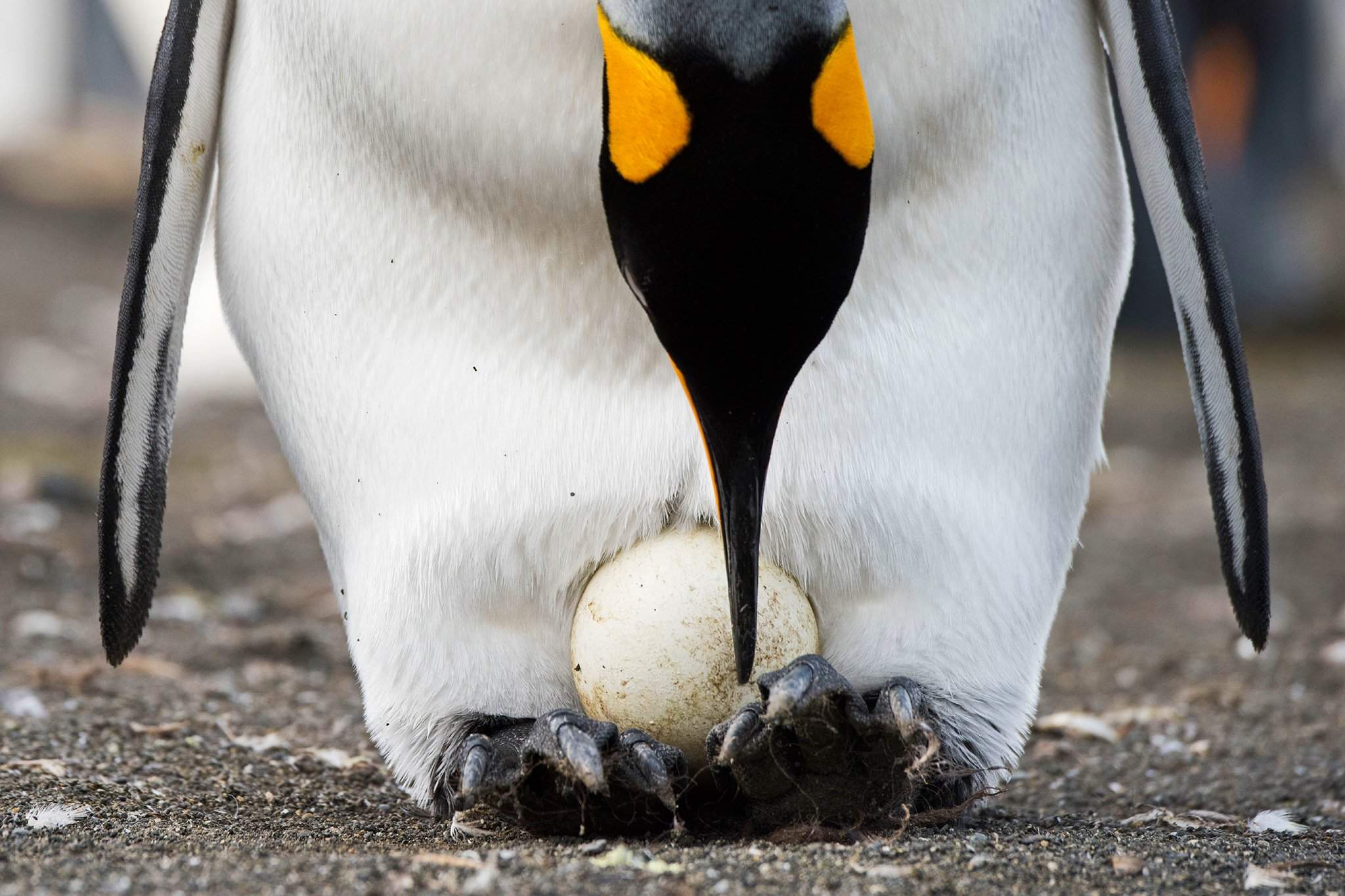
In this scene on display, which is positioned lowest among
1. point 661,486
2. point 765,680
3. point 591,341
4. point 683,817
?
point 683,817

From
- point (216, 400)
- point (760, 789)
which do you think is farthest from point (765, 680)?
point (216, 400)

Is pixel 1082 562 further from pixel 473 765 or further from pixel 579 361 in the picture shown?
pixel 473 765

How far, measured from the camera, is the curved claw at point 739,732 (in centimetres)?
175

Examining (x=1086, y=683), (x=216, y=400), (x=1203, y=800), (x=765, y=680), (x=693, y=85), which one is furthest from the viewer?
(x=216, y=400)

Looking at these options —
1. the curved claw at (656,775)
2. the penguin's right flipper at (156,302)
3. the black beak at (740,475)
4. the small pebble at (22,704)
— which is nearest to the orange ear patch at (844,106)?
the black beak at (740,475)

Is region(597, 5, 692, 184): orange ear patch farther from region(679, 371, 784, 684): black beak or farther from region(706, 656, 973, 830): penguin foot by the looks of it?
region(706, 656, 973, 830): penguin foot

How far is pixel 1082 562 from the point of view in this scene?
442 centimetres

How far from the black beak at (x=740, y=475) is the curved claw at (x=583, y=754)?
0.18 m

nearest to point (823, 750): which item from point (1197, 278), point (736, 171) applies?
point (736, 171)

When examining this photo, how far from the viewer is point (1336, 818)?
2217 mm

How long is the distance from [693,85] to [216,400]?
5405 mm

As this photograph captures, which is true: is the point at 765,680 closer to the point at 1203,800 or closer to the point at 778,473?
the point at 778,473

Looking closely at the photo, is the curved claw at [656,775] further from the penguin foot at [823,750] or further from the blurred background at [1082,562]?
the blurred background at [1082,562]

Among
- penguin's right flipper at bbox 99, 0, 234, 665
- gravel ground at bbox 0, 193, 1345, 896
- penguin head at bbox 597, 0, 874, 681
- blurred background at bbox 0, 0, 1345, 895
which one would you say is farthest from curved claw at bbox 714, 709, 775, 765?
penguin's right flipper at bbox 99, 0, 234, 665
